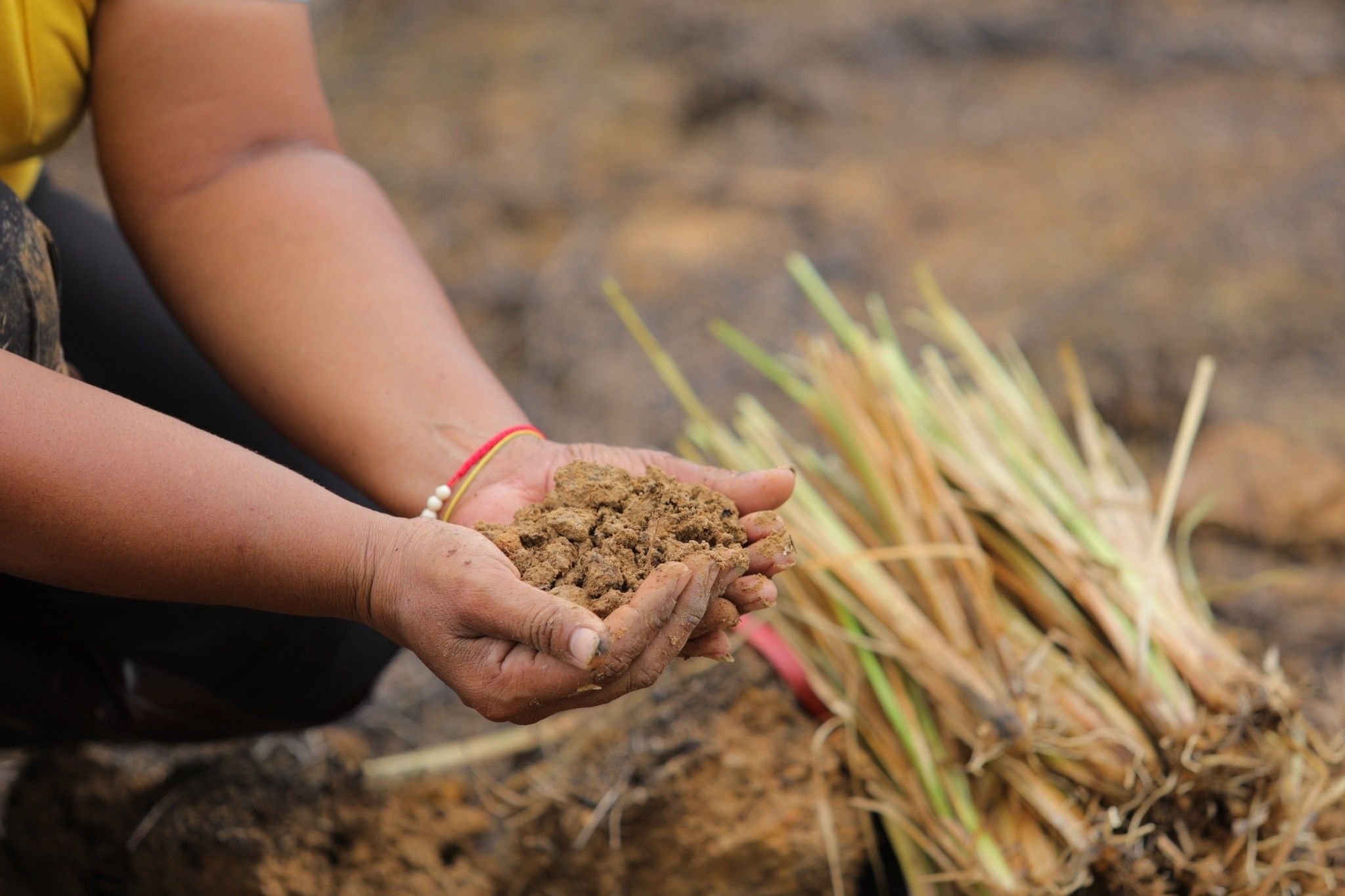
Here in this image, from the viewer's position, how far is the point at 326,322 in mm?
1387

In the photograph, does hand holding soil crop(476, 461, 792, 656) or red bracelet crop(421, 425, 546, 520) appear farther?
red bracelet crop(421, 425, 546, 520)

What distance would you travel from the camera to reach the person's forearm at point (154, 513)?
0.96 metres

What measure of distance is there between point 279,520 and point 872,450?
1.09 meters

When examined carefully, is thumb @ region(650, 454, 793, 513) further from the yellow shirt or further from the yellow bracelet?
the yellow shirt

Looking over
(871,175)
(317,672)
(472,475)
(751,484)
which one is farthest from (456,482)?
(871,175)

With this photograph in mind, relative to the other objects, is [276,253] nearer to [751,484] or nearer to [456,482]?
[456,482]

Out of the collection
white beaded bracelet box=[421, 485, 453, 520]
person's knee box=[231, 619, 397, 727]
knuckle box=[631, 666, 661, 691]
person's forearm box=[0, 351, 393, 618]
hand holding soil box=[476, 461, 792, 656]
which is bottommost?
person's knee box=[231, 619, 397, 727]

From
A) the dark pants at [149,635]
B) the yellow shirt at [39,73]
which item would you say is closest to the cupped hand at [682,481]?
the dark pants at [149,635]

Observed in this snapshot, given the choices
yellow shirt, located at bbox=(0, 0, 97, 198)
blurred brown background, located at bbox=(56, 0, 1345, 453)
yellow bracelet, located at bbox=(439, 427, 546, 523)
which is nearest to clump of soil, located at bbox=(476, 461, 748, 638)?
yellow bracelet, located at bbox=(439, 427, 546, 523)

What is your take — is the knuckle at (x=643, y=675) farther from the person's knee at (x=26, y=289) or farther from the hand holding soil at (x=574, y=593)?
the person's knee at (x=26, y=289)

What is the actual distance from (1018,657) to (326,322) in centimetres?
108

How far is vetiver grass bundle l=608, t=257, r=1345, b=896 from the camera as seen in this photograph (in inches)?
58.2

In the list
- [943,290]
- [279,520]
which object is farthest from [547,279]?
[279,520]

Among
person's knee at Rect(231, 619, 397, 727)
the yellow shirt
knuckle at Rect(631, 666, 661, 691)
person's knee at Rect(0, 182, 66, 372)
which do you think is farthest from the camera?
person's knee at Rect(231, 619, 397, 727)
